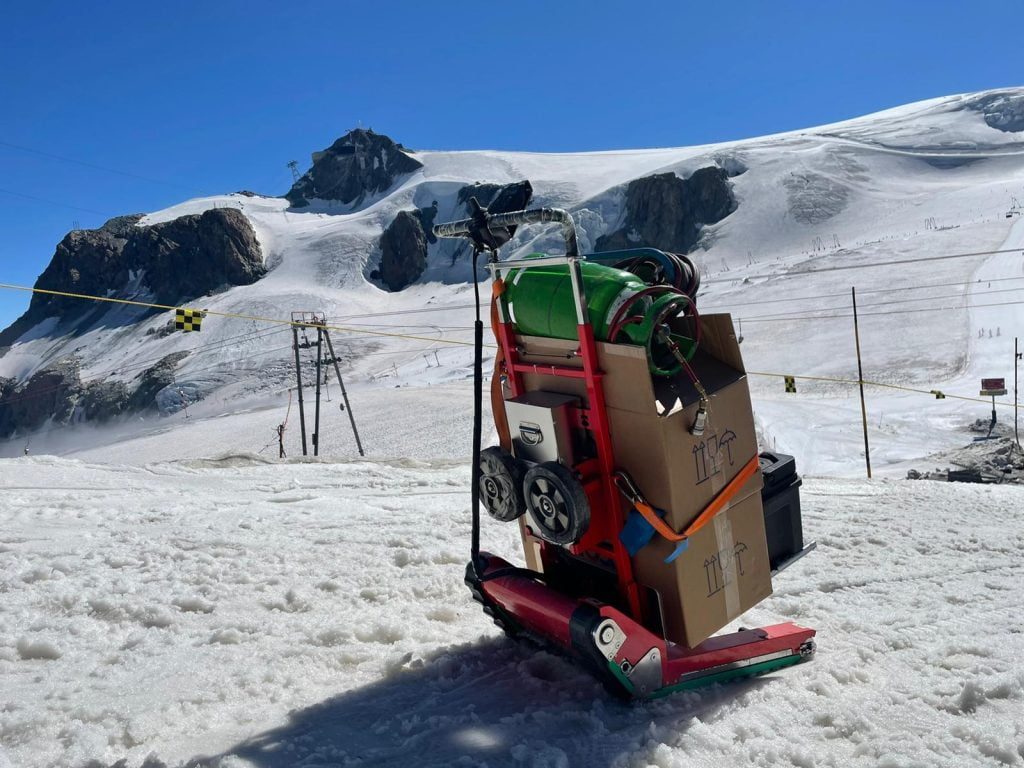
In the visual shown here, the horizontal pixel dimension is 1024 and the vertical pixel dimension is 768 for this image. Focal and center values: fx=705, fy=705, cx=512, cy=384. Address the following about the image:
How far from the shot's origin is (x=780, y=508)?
420cm

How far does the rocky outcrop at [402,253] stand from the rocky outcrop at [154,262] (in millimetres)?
15819

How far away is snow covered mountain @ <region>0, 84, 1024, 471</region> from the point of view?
37188 millimetres

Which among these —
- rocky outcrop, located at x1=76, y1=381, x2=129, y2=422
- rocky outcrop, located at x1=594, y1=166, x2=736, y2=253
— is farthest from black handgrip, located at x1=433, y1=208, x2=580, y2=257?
rocky outcrop, located at x1=594, y1=166, x2=736, y2=253

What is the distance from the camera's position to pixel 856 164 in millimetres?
84438

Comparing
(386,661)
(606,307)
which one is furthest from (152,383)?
(606,307)

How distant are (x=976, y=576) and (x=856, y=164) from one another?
91.4 m

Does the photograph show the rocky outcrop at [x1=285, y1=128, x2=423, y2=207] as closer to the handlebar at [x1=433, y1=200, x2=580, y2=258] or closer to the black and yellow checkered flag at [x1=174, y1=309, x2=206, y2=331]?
the black and yellow checkered flag at [x1=174, y1=309, x2=206, y2=331]

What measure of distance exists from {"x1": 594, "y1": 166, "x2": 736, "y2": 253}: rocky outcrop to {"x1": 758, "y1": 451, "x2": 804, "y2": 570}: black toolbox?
79373mm

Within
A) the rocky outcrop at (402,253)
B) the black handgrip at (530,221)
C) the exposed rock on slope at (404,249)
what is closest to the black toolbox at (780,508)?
the black handgrip at (530,221)

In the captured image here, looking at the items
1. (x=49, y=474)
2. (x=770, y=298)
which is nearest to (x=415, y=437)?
(x=49, y=474)

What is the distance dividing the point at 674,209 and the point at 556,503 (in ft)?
279

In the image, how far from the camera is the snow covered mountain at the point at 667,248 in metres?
37.2

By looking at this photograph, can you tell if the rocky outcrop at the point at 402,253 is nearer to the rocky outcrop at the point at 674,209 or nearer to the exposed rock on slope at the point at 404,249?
the exposed rock on slope at the point at 404,249

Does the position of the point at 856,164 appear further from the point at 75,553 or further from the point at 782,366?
the point at 75,553
